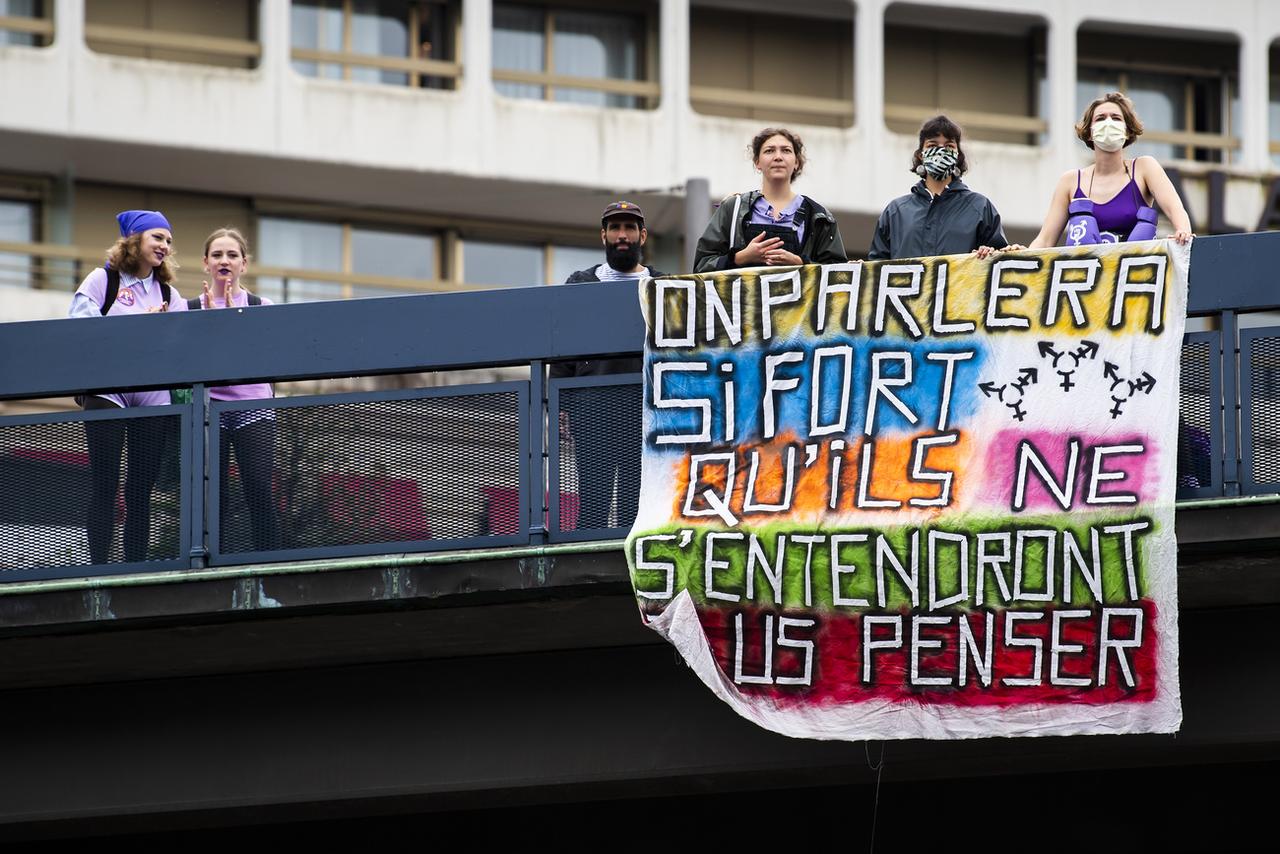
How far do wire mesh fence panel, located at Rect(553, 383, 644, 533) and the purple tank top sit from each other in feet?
8.03

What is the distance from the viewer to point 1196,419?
37.2 feet

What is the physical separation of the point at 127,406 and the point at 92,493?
528 mm

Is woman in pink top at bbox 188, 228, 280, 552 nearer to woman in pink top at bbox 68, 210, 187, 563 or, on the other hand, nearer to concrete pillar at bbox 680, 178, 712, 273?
woman in pink top at bbox 68, 210, 187, 563

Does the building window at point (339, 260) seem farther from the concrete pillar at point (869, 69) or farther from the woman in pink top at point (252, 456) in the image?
the woman in pink top at point (252, 456)

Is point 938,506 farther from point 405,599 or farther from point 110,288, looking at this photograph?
point 110,288

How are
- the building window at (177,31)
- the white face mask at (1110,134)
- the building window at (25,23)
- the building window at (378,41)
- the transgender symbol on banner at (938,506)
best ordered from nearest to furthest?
the transgender symbol on banner at (938,506)
the white face mask at (1110,134)
the building window at (25,23)
the building window at (177,31)
the building window at (378,41)

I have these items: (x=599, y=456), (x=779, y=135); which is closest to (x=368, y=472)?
(x=599, y=456)

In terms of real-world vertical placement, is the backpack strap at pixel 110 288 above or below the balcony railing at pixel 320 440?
above

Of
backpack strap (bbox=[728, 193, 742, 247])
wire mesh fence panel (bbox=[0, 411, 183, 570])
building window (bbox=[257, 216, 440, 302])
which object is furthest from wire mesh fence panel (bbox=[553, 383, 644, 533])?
building window (bbox=[257, 216, 440, 302])

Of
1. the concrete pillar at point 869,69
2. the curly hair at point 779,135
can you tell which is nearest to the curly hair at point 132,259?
the curly hair at point 779,135

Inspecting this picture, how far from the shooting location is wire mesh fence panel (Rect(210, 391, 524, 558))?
1192cm

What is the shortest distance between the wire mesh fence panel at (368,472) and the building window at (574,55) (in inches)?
854

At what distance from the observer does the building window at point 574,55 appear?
33625 millimetres

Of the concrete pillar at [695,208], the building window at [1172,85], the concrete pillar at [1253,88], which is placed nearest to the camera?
the concrete pillar at [695,208]
